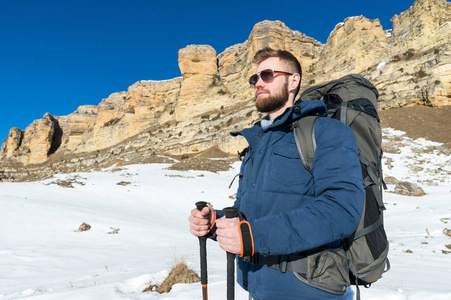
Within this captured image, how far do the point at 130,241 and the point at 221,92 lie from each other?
49.3 m

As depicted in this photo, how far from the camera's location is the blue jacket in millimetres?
1280

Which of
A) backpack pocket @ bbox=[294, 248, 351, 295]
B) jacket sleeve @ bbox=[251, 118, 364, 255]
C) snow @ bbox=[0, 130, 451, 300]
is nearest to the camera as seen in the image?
jacket sleeve @ bbox=[251, 118, 364, 255]

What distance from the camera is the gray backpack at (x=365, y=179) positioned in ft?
5.26

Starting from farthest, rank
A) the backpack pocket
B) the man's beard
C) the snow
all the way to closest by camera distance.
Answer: the snow → the man's beard → the backpack pocket

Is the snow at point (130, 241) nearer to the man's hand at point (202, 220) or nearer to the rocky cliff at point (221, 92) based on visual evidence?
the man's hand at point (202, 220)

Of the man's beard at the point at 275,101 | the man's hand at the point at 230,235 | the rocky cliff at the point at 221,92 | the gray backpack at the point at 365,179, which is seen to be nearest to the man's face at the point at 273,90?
the man's beard at the point at 275,101

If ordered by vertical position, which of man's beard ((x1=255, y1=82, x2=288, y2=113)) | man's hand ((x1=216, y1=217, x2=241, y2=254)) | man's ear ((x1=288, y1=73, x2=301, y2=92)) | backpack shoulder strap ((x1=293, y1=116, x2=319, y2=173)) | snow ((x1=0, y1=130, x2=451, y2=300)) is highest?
man's ear ((x1=288, y1=73, x2=301, y2=92))

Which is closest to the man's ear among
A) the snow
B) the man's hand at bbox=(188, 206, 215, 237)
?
the man's hand at bbox=(188, 206, 215, 237)

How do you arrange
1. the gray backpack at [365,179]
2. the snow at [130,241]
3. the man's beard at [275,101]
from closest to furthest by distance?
the gray backpack at [365,179], the man's beard at [275,101], the snow at [130,241]

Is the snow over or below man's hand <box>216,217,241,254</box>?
below

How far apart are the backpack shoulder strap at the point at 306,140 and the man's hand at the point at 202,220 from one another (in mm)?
804

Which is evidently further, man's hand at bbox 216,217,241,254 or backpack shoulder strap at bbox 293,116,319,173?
backpack shoulder strap at bbox 293,116,319,173

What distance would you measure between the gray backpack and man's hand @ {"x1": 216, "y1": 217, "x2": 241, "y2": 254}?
2.03 feet

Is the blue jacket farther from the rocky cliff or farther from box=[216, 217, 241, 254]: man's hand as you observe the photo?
the rocky cliff
